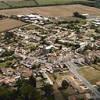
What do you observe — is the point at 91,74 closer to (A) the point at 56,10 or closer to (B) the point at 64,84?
(B) the point at 64,84

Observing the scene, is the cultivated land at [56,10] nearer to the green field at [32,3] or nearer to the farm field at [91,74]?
the green field at [32,3]

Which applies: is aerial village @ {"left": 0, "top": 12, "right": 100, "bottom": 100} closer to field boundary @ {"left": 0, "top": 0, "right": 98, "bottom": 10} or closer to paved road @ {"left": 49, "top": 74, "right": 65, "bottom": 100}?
paved road @ {"left": 49, "top": 74, "right": 65, "bottom": 100}

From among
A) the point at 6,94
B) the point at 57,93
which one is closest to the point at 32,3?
the point at 57,93

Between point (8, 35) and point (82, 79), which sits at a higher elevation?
→ point (82, 79)

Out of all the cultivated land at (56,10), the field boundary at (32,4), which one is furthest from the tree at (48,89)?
the field boundary at (32,4)

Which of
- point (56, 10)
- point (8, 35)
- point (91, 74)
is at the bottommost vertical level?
point (56, 10)

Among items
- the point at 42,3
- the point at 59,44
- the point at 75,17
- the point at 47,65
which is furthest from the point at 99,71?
the point at 42,3
